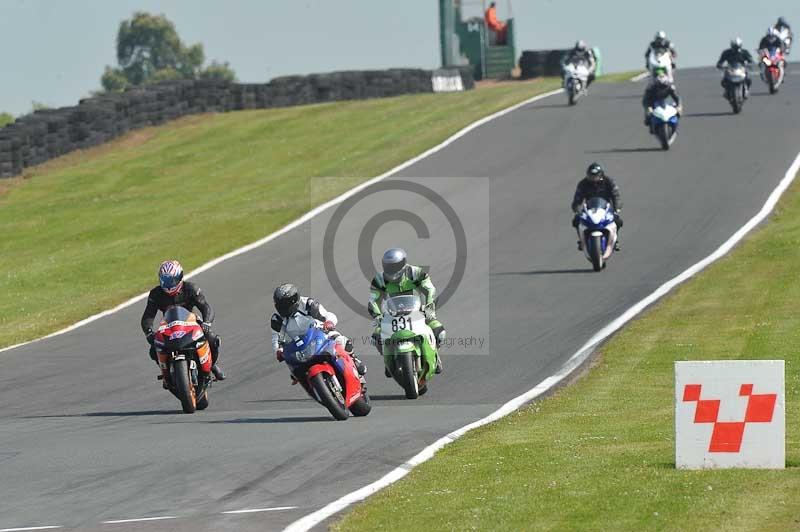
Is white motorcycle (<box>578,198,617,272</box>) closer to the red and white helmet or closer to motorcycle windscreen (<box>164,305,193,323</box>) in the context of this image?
the red and white helmet

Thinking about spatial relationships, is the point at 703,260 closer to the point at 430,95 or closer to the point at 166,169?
the point at 166,169

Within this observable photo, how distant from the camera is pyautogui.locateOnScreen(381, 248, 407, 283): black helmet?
16.4 m

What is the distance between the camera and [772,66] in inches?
1780

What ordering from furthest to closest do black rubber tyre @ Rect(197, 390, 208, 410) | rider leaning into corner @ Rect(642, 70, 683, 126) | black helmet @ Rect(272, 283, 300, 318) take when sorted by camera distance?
rider leaning into corner @ Rect(642, 70, 683, 126) < black rubber tyre @ Rect(197, 390, 208, 410) < black helmet @ Rect(272, 283, 300, 318)

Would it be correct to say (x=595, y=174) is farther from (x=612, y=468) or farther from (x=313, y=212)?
(x=612, y=468)

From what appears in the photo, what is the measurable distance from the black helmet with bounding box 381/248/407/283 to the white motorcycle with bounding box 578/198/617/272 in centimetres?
945

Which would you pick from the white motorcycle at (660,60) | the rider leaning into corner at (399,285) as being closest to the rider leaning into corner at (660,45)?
the white motorcycle at (660,60)

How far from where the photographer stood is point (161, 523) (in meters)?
10.2

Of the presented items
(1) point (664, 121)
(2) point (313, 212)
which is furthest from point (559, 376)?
(1) point (664, 121)

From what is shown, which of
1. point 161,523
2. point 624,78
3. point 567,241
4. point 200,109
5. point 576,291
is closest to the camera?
point 161,523

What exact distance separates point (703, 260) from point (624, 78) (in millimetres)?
30914

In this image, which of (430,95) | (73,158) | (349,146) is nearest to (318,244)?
(349,146)

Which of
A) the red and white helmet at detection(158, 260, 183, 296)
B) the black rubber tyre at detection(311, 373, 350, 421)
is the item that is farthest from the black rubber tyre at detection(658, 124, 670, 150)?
the black rubber tyre at detection(311, 373, 350, 421)

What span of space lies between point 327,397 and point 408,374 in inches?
72.0
